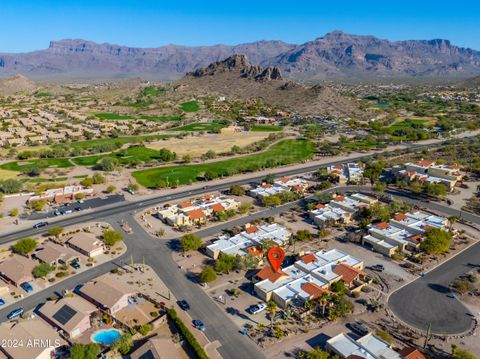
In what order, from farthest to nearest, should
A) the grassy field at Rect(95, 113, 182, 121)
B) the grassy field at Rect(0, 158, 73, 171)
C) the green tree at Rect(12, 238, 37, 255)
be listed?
the grassy field at Rect(95, 113, 182, 121), the grassy field at Rect(0, 158, 73, 171), the green tree at Rect(12, 238, 37, 255)

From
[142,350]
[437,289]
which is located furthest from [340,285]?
[142,350]

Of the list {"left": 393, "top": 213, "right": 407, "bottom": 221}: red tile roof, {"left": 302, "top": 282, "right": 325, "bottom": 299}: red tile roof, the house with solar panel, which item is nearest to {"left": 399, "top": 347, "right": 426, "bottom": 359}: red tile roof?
{"left": 302, "top": 282, "right": 325, "bottom": 299}: red tile roof

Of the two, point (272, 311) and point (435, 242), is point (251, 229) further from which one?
point (435, 242)

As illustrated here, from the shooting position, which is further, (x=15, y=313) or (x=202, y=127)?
(x=202, y=127)

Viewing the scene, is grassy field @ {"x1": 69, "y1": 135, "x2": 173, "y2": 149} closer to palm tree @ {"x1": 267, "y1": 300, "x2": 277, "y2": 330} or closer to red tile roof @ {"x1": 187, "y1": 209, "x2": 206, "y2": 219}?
red tile roof @ {"x1": 187, "y1": 209, "x2": 206, "y2": 219}

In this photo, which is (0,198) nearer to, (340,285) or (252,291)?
(252,291)

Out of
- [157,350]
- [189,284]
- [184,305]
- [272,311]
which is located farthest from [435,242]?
[157,350]
